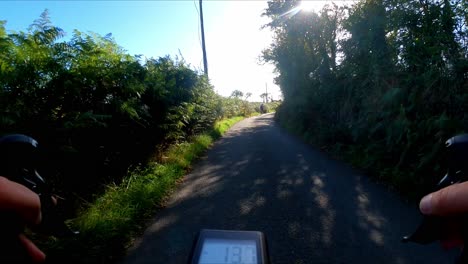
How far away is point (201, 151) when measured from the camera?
31.5 feet

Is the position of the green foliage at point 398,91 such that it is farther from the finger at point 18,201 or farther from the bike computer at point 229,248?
the finger at point 18,201

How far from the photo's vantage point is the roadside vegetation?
11.2ft

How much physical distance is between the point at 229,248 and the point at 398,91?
7.24 meters

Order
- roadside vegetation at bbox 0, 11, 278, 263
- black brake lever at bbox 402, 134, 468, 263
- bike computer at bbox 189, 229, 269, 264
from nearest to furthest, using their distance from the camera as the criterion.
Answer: black brake lever at bbox 402, 134, 468, 263, bike computer at bbox 189, 229, 269, 264, roadside vegetation at bbox 0, 11, 278, 263

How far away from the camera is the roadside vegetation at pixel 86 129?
11.2ft

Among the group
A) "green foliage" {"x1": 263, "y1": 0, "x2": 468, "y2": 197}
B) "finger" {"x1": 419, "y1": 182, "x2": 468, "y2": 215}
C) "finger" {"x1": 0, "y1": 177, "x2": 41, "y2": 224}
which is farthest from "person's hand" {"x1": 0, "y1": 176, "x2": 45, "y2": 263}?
"green foliage" {"x1": 263, "y1": 0, "x2": 468, "y2": 197}

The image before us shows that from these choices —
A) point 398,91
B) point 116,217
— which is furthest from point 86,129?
point 398,91

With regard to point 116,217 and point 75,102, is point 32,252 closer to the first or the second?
point 116,217

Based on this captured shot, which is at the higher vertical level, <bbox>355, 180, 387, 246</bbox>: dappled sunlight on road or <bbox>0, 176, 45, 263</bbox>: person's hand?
<bbox>0, 176, 45, 263</bbox>: person's hand

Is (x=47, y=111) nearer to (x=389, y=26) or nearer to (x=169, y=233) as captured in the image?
(x=169, y=233)

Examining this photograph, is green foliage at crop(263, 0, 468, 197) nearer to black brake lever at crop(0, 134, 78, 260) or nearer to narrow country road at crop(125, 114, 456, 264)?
narrow country road at crop(125, 114, 456, 264)

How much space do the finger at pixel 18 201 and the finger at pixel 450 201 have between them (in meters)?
1.01

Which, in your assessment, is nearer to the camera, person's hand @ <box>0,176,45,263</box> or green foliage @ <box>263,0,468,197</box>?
person's hand @ <box>0,176,45,263</box>

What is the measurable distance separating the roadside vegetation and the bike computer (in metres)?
2.45
